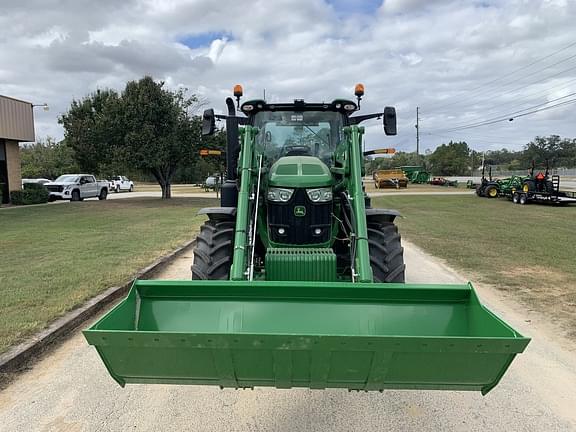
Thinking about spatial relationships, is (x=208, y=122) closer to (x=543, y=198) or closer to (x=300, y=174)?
(x=300, y=174)

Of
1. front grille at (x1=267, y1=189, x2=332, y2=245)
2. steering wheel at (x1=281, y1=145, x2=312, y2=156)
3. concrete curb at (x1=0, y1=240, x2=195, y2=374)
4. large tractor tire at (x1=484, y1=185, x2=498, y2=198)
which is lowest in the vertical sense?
concrete curb at (x1=0, y1=240, x2=195, y2=374)

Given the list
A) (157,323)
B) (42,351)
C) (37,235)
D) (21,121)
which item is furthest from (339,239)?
(21,121)

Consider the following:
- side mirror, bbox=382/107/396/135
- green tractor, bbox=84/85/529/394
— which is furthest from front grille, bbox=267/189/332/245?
side mirror, bbox=382/107/396/135

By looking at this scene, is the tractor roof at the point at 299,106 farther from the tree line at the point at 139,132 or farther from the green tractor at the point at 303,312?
the tree line at the point at 139,132

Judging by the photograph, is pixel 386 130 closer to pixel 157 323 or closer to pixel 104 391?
pixel 157 323

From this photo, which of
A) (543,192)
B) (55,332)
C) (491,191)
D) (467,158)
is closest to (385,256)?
(55,332)

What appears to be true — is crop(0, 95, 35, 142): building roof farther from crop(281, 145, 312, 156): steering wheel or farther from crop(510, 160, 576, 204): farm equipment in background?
crop(510, 160, 576, 204): farm equipment in background

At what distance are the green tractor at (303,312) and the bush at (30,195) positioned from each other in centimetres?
2240

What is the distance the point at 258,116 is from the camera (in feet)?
20.2

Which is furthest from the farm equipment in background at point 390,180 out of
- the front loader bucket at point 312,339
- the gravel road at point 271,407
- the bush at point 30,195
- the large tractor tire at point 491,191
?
the front loader bucket at point 312,339

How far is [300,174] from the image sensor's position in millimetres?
4871

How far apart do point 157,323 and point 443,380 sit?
1.96 m

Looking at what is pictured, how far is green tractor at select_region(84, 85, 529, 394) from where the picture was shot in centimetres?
249

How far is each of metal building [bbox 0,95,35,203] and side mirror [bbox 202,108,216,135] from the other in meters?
21.4
